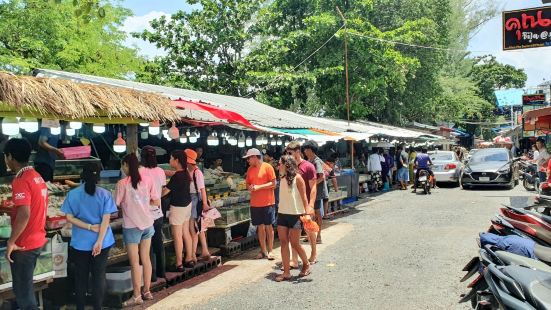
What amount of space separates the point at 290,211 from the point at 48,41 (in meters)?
17.2

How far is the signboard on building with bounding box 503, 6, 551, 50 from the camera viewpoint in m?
10.9

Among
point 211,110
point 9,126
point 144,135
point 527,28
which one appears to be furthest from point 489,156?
point 9,126

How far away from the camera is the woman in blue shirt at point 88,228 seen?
189 inches

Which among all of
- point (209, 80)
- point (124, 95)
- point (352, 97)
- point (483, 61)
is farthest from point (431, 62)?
point (483, 61)

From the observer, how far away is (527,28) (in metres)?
11.1

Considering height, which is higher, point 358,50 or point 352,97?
point 358,50

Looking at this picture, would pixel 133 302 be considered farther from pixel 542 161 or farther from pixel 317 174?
pixel 542 161

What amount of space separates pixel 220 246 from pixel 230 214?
579 mm

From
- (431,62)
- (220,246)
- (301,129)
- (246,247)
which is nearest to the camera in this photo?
(220,246)

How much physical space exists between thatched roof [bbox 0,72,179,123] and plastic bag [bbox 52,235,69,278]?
4.67 feet

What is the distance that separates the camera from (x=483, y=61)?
2282 inches

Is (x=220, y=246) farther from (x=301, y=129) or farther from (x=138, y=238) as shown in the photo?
(x=301, y=129)

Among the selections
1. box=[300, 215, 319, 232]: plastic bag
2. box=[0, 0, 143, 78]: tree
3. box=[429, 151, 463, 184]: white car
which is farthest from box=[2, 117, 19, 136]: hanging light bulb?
box=[429, 151, 463, 184]: white car

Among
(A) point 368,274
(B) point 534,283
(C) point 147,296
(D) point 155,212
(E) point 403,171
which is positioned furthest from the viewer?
(E) point 403,171
